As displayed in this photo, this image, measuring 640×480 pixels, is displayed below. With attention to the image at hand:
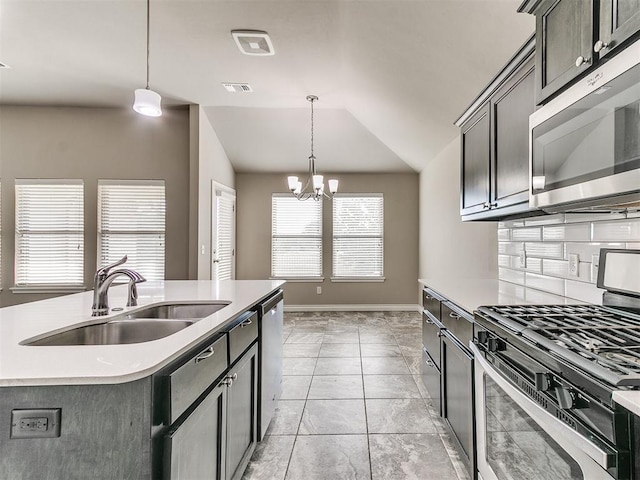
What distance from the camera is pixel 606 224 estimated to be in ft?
5.48

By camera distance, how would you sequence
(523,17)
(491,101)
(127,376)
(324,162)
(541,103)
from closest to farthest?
1. (127,376)
2. (541,103)
3. (523,17)
4. (491,101)
5. (324,162)

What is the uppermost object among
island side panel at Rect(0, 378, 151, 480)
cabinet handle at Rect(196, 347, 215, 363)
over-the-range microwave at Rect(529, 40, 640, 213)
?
over-the-range microwave at Rect(529, 40, 640, 213)

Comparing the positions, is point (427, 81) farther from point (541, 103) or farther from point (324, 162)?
point (324, 162)

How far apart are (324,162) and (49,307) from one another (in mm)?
4753

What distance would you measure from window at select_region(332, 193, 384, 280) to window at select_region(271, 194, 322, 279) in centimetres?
36

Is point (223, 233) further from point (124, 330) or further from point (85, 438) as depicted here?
point (85, 438)

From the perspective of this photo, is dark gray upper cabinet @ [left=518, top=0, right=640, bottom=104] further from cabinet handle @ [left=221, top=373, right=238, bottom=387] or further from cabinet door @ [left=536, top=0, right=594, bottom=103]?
cabinet handle @ [left=221, top=373, right=238, bottom=387]

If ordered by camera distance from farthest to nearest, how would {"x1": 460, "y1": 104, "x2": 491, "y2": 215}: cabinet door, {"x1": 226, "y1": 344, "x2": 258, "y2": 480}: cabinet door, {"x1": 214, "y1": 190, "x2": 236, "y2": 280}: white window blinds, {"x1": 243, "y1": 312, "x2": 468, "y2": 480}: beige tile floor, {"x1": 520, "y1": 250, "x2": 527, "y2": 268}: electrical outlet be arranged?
{"x1": 214, "y1": 190, "x2": 236, "y2": 280}: white window blinds < {"x1": 520, "y1": 250, "x2": 527, "y2": 268}: electrical outlet < {"x1": 460, "y1": 104, "x2": 491, "y2": 215}: cabinet door < {"x1": 243, "y1": 312, "x2": 468, "y2": 480}: beige tile floor < {"x1": 226, "y1": 344, "x2": 258, "y2": 480}: cabinet door

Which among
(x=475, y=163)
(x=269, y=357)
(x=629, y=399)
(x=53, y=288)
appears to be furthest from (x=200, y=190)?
(x=629, y=399)

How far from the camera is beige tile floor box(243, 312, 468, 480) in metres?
1.94

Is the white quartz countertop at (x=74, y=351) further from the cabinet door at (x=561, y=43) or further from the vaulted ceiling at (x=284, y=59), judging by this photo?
the vaulted ceiling at (x=284, y=59)

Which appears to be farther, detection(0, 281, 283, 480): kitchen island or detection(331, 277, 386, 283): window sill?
detection(331, 277, 386, 283): window sill

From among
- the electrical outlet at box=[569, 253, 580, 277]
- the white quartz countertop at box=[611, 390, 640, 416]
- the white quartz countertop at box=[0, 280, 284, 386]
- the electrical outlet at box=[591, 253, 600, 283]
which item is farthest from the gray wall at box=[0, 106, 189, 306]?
the white quartz countertop at box=[611, 390, 640, 416]

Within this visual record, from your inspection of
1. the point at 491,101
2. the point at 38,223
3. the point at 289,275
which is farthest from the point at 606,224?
the point at 38,223
